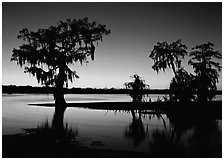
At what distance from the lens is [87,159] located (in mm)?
6449

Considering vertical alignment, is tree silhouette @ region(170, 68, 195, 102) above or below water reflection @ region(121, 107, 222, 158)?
above

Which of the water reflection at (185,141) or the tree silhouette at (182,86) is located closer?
the water reflection at (185,141)

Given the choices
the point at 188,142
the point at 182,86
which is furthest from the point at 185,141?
the point at 182,86

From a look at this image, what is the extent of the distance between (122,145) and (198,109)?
13096 millimetres

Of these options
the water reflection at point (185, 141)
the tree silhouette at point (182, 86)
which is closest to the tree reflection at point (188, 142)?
the water reflection at point (185, 141)

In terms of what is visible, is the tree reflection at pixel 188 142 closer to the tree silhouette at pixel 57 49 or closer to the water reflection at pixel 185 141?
the water reflection at pixel 185 141

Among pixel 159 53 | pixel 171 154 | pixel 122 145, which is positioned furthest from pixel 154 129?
pixel 159 53

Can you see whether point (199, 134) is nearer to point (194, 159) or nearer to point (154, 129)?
point (154, 129)

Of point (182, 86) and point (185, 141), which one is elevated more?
point (182, 86)

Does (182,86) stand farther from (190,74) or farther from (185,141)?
(185,141)

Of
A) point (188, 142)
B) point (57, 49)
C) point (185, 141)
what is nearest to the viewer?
point (188, 142)

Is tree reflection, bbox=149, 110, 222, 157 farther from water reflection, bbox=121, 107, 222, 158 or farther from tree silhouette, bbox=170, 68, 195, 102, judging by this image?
tree silhouette, bbox=170, 68, 195, 102

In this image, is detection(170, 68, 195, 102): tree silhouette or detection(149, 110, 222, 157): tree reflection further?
detection(170, 68, 195, 102): tree silhouette

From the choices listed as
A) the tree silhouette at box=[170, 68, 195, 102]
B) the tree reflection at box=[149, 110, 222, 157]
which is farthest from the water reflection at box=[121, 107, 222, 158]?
the tree silhouette at box=[170, 68, 195, 102]
